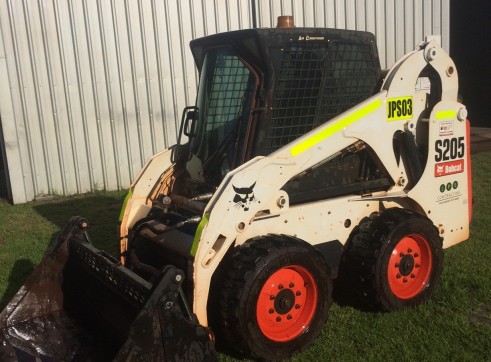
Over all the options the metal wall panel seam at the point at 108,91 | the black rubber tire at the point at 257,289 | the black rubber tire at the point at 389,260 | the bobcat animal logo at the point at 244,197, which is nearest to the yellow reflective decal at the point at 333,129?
the bobcat animal logo at the point at 244,197

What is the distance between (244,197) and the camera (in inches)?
138

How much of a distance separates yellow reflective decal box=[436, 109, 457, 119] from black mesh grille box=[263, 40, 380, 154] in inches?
23.7

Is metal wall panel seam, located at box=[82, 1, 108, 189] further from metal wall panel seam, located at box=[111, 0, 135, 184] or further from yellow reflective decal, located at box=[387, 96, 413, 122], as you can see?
yellow reflective decal, located at box=[387, 96, 413, 122]

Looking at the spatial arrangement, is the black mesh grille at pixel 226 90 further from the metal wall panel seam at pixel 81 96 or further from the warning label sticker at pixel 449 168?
the metal wall panel seam at pixel 81 96

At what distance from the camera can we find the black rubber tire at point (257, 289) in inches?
131

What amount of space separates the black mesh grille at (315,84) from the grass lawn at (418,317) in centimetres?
143

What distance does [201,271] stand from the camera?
3.36 meters

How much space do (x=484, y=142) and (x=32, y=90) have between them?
10.0 metres

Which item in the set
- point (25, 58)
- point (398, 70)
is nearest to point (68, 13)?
point (25, 58)

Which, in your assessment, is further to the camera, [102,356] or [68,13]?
[68,13]

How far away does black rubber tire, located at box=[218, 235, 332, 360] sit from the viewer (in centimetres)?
333

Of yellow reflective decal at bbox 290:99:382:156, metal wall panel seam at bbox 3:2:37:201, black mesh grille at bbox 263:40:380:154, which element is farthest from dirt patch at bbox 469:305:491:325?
metal wall panel seam at bbox 3:2:37:201

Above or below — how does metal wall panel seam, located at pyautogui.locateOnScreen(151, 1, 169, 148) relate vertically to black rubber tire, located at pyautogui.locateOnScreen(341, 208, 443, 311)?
above

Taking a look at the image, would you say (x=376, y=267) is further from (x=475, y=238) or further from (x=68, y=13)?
(x=68, y=13)
